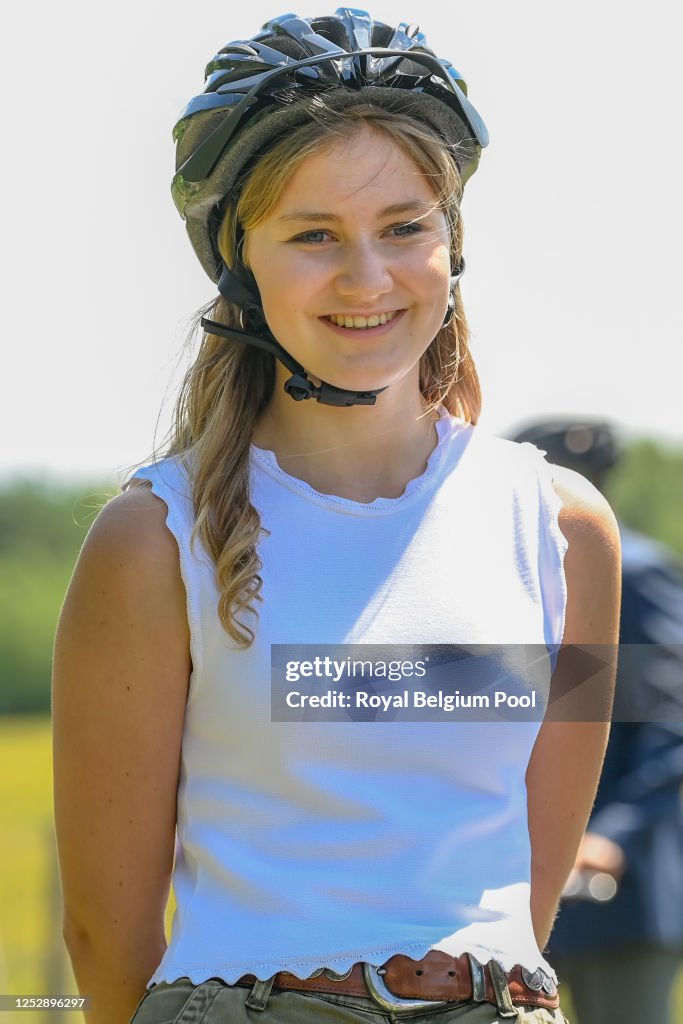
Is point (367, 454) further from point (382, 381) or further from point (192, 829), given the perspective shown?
point (192, 829)

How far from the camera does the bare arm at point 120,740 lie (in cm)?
247

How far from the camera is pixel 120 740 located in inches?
99.1

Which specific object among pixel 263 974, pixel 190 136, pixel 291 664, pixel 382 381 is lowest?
pixel 263 974

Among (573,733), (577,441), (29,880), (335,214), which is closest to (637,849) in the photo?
(577,441)

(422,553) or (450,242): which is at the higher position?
(450,242)

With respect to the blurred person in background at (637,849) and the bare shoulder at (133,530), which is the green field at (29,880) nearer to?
the blurred person in background at (637,849)

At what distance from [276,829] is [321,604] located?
0.41 meters

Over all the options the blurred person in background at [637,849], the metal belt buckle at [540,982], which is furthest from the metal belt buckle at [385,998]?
the blurred person in background at [637,849]

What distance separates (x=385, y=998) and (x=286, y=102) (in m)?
1.71

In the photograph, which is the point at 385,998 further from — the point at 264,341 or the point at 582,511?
the point at 264,341

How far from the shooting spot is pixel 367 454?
280 centimetres

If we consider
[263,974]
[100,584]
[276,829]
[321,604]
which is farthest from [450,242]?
[263,974]

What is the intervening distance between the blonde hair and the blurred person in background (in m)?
2.13

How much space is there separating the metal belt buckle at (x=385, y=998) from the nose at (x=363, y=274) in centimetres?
120
